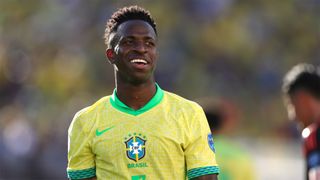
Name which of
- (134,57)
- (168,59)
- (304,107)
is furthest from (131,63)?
(168,59)

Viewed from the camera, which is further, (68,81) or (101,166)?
(68,81)

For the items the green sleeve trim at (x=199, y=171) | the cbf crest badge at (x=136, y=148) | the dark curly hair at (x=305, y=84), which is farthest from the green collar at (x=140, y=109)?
the dark curly hair at (x=305, y=84)

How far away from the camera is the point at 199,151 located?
175 inches

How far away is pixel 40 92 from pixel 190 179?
41.9 ft

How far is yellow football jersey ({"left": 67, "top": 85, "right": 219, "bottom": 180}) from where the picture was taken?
4.42 meters

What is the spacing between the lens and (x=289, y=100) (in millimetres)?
6836

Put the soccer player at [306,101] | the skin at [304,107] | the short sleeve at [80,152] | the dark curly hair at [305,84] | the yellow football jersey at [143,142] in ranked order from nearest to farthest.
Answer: the yellow football jersey at [143,142], the short sleeve at [80,152], the soccer player at [306,101], the skin at [304,107], the dark curly hair at [305,84]

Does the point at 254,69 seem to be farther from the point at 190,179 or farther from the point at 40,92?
the point at 190,179

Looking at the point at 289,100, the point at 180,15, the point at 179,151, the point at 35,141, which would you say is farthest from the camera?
the point at 180,15

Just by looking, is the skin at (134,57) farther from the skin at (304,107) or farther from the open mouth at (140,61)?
the skin at (304,107)

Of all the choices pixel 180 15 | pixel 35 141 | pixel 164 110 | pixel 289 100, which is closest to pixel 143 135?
pixel 164 110

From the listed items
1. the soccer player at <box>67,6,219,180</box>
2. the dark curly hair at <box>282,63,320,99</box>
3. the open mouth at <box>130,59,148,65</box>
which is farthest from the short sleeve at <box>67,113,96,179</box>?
the dark curly hair at <box>282,63,320,99</box>

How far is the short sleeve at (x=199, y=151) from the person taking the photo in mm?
4429

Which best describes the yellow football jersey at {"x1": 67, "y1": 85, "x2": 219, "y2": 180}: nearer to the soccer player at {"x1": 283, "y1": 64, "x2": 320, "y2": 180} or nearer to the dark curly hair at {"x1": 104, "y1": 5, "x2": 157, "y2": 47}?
the dark curly hair at {"x1": 104, "y1": 5, "x2": 157, "y2": 47}
